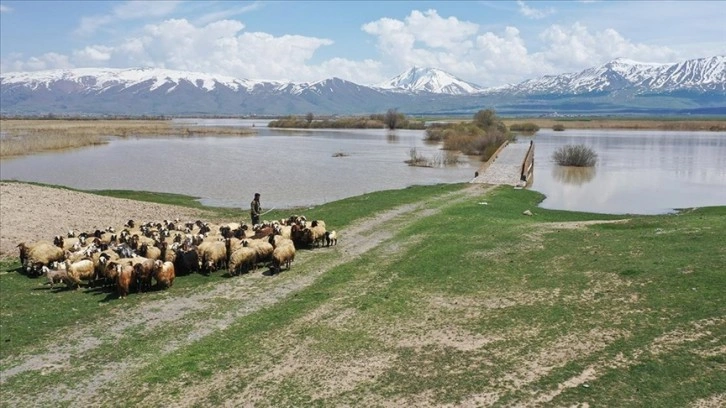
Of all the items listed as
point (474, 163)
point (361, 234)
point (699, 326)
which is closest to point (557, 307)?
point (699, 326)

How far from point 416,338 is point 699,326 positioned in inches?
233

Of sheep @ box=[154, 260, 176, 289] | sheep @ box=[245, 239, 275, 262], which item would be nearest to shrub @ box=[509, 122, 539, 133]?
sheep @ box=[245, 239, 275, 262]

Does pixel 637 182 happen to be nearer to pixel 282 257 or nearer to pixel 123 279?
pixel 282 257

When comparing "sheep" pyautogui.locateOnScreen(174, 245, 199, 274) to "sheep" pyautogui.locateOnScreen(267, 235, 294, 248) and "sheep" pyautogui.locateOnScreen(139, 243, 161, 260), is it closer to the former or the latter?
"sheep" pyautogui.locateOnScreen(139, 243, 161, 260)

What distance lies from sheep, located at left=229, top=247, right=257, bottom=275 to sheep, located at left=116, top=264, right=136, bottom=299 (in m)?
3.23

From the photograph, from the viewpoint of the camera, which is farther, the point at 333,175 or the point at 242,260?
the point at 333,175

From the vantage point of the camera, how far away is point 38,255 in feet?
63.6

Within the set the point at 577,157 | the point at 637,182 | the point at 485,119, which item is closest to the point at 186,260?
the point at 637,182

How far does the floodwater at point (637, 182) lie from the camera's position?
4072cm

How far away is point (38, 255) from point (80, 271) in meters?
2.79

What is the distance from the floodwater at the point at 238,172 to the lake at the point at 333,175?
0.10m

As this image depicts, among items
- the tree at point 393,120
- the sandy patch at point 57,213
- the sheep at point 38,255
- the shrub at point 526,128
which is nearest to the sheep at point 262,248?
the sheep at point 38,255

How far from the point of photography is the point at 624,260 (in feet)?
54.7

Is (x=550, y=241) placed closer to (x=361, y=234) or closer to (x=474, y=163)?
(x=361, y=234)
